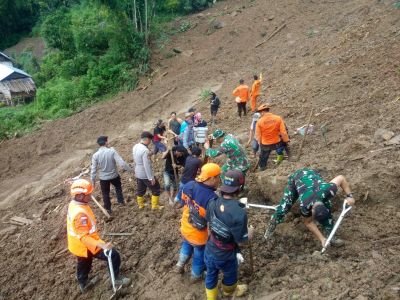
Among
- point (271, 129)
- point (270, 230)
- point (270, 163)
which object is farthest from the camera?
point (270, 163)

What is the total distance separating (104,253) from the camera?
511 cm

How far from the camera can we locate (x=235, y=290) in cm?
471

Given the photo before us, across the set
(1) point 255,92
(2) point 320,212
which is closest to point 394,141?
(2) point 320,212

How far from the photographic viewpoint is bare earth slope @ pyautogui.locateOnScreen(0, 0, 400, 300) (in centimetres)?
497

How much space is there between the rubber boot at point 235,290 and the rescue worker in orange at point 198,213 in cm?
54

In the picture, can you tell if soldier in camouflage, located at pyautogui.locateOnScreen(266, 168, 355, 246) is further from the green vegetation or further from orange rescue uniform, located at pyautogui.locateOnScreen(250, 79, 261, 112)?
the green vegetation

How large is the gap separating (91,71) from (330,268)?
2100 cm

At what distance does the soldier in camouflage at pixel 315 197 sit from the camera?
15.9 feet

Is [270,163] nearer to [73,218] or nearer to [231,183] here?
[231,183]

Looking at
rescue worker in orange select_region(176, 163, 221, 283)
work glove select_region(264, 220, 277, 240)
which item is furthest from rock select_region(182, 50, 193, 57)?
rescue worker in orange select_region(176, 163, 221, 283)

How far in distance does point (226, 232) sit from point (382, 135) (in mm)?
4840

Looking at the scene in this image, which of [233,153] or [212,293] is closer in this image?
[212,293]

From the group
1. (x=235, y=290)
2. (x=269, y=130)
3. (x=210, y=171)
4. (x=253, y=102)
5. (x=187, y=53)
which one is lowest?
(x=187, y=53)

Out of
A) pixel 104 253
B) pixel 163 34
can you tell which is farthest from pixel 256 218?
pixel 163 34
